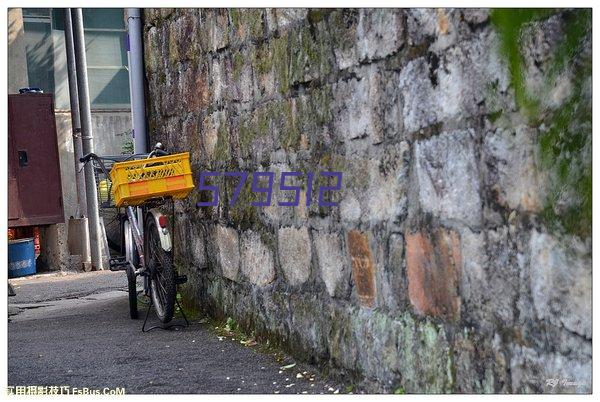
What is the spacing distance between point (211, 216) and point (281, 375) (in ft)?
5.32

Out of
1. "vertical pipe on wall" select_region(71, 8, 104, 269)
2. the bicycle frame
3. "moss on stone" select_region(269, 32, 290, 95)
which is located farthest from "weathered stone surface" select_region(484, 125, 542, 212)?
"vertical pipe on wall" select_region(71, 8, 104, 269)

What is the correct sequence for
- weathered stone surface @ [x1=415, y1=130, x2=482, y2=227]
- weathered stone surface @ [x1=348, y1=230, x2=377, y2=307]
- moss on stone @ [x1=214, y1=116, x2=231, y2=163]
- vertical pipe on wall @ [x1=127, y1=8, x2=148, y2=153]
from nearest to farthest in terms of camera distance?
weathered stone surface @ [x1=415, y1=130, x2=482, y2=227] < weathered stone surface @ [x1=348, y1=230, x2=377, y2=307] < moss on stone @ [x1=214, y1=116, x2=231, y2=163] < vertical pipe on wall @ [x1=127, y1=8, x2=148, y2=153]

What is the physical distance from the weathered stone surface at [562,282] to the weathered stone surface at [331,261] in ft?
4.10

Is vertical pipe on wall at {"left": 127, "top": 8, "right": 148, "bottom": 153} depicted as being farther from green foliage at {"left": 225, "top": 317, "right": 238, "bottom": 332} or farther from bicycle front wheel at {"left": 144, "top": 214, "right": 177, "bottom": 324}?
green foliage at {"left": 225, "top": 317, "right": 238, "bottom": 332}

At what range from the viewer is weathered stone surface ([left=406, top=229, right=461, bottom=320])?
323cm

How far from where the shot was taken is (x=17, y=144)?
10805 mm

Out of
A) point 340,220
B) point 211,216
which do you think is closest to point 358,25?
point 340,220

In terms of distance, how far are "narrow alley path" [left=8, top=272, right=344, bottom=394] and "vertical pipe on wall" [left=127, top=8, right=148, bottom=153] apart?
44.3 inches

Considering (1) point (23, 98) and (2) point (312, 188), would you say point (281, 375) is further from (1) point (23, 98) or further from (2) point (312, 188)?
(1) point (23, 98)

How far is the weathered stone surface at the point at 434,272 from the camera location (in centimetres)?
323

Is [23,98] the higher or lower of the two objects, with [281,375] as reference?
higher

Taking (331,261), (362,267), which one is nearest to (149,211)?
(331,261)

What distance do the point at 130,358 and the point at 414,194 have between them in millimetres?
2082

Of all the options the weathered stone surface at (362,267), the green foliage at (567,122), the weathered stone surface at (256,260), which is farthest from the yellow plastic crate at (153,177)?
the green foliage at (567,122)
